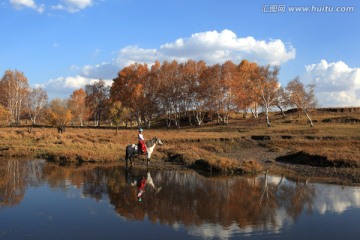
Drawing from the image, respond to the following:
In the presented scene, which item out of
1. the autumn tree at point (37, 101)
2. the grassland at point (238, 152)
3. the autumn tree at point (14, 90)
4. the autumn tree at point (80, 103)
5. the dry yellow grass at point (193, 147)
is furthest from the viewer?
the autumn tree at point (37, 101)

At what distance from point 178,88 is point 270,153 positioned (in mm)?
38385

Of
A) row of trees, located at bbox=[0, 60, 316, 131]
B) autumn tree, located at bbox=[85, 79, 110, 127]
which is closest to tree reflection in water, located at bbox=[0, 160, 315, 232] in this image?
row of trees, located at bbox=[0, 60, 316, 131]

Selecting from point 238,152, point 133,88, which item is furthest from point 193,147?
point 133,88

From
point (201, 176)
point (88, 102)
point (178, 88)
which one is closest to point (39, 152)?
point (201, 176)

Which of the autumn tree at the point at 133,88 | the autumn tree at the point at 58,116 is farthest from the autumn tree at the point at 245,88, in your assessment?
the autumn tree at the point at 58,116

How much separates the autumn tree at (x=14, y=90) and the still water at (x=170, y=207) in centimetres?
6449

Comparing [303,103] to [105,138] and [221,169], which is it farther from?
[221,169]

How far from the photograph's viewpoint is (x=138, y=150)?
26.2 meters

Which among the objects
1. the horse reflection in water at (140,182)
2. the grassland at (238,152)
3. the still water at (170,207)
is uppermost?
the grassland at (238,152)

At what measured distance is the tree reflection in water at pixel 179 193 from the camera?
1278cm

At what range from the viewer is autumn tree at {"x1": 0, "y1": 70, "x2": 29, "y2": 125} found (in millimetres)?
80375

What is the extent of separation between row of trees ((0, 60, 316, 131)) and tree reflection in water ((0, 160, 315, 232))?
36163 millimetres

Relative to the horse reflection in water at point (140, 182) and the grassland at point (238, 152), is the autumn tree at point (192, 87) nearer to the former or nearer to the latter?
the grassland at point (238, 152)

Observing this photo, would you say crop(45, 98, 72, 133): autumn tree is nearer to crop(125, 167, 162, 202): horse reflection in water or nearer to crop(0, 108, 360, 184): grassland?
crop(0, 108, 360, 184): grassland
